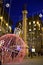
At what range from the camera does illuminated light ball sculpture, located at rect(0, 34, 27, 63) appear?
20.3 feet

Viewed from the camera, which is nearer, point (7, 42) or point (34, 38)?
point (7, 42)

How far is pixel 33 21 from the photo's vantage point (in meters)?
11.3

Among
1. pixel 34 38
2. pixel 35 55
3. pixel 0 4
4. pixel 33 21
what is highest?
pixel 0 4

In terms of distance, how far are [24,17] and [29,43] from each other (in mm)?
1637

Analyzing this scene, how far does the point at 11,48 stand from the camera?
677 cm

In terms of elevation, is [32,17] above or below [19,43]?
above

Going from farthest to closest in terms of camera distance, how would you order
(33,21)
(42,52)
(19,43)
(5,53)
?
(33,21)
(42,52)
(19,43)
(5,53)

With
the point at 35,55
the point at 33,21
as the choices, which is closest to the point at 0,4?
the point at 33,21

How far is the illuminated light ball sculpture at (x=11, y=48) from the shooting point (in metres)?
6.18

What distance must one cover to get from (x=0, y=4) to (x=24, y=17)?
5.35 ft

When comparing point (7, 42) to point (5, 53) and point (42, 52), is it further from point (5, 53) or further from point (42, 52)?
point (42, 52)

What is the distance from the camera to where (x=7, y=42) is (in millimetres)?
6477

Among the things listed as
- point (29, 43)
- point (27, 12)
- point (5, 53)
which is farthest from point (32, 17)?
point (5, 53)

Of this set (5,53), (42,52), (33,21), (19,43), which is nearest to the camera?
(5,53)
